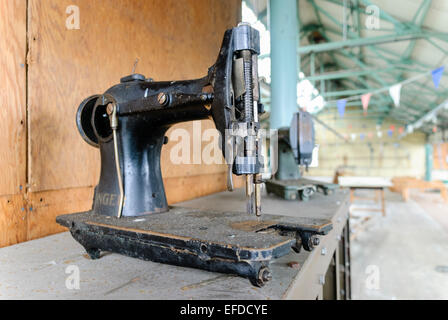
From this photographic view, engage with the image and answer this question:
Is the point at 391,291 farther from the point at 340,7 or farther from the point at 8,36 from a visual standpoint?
the point at 340,7

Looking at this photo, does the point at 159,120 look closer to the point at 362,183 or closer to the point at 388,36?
the point at 388,36

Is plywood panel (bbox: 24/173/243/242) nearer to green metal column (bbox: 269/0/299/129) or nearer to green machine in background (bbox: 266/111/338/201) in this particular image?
green machine in background (bbox: 266/111/338/201)

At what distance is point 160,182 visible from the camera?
983 millimetres

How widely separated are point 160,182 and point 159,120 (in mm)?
216

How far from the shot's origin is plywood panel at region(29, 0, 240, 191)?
1.04 metres

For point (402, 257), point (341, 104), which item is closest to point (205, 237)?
point (402, 257)

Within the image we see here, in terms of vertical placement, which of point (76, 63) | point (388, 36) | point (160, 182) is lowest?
point (160, 182)

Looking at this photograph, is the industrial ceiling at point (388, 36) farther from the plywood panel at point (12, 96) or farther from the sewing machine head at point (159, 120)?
the sewing machine head at point (159, 120)

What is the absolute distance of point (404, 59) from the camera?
266 inches

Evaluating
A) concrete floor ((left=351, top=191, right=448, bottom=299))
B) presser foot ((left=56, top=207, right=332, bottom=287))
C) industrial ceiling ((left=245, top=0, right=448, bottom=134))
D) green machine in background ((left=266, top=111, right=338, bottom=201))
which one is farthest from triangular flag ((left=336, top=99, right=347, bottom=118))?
presser foot ((left=56, top=207, right=332, bottom=287))

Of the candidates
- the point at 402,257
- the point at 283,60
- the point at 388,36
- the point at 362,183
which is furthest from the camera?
the point at 362,183

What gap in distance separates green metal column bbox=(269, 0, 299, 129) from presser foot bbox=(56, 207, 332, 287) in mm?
3346
